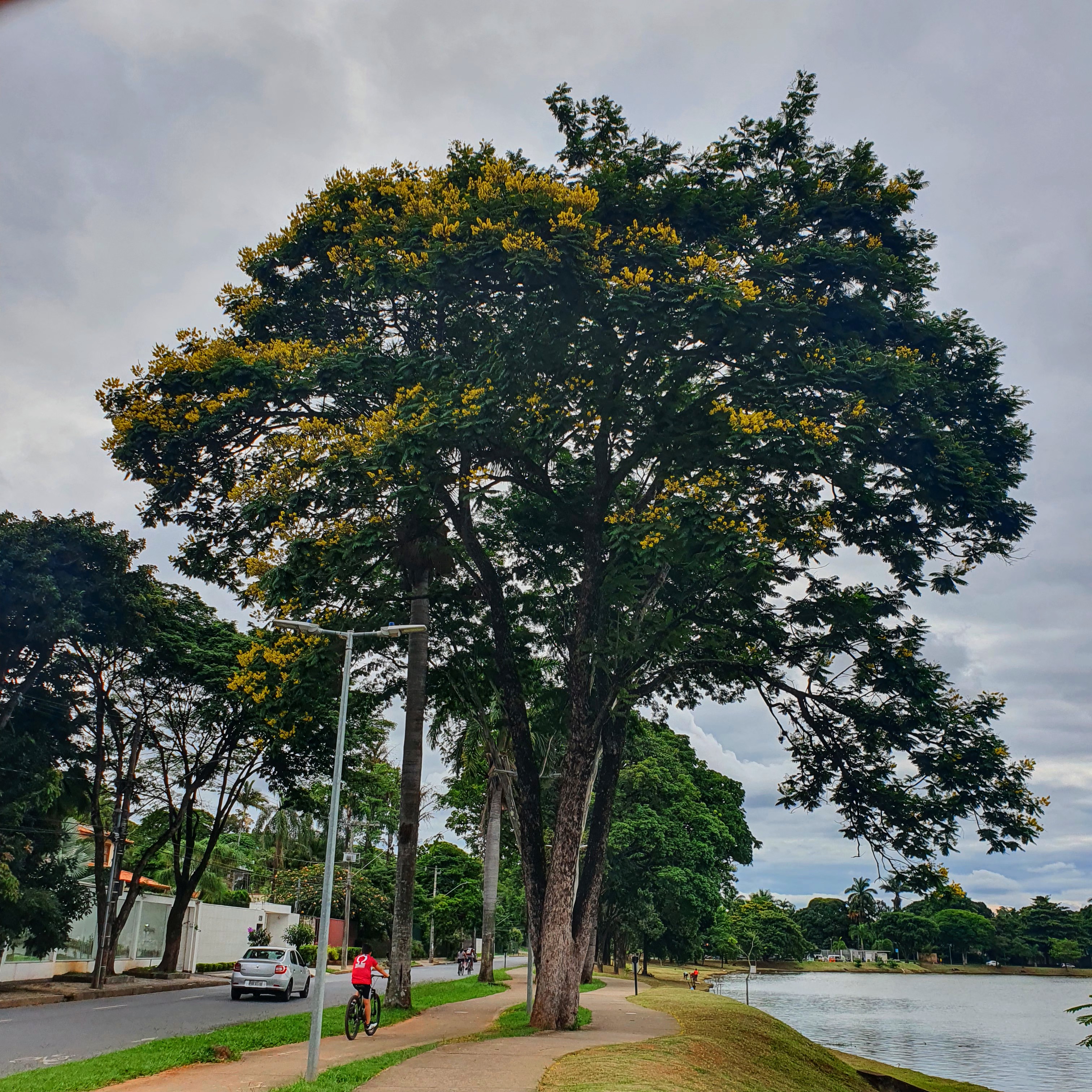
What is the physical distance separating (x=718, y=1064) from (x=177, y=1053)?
817 centimetres

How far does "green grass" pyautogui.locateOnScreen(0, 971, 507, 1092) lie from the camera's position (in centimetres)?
1128

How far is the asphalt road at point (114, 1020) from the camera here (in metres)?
14.5

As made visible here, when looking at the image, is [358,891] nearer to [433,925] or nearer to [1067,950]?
[433,925]

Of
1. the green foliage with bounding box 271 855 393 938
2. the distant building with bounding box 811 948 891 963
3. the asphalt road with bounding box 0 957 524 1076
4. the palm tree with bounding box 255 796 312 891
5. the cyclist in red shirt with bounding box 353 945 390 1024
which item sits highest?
the palm tree with bounding box 255 796 312 891

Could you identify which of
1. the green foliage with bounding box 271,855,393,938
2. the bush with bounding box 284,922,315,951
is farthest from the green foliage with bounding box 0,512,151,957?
the green foliage with bounding box 271,855,393,938

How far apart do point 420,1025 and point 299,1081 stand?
8.40 meters

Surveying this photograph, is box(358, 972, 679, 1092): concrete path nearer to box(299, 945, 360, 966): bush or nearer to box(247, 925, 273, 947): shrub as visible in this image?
box(247, 925, 273, 947): shrub

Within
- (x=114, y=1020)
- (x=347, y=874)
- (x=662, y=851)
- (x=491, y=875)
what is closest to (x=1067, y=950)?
(x=662, y=851)

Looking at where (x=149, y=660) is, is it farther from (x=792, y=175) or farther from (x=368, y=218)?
(x=792, y=175)

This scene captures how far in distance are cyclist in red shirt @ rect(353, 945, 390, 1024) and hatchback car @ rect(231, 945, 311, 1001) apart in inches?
385

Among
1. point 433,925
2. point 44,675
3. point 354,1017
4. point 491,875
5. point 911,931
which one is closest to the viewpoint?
point 354,1017

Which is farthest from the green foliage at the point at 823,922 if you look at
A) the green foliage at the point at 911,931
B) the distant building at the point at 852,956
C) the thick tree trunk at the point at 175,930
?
the thick tree trunk at the point at 175,930

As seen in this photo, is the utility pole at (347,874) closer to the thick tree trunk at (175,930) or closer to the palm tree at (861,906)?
the thick tree trunk at (175,930)

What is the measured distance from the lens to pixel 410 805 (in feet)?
70.9
